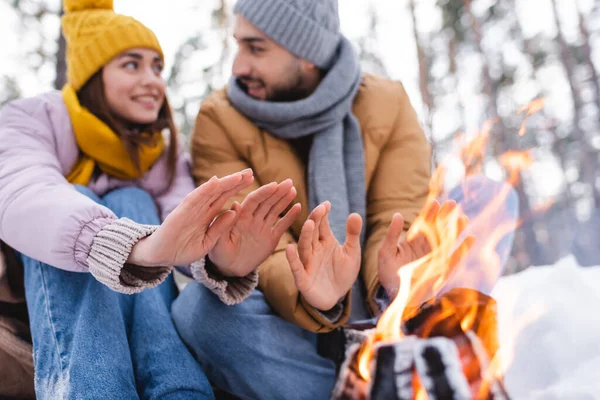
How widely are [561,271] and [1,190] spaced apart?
2.41 meters

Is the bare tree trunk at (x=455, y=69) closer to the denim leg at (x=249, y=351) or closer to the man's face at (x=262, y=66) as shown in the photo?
the man's face at (x=262, y=66)

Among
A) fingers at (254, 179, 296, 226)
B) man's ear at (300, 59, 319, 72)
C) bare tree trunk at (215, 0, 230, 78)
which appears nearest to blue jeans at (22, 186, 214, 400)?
fingers at (254, 179, 296, 226)

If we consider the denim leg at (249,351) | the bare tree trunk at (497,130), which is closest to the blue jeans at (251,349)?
the denim leg at (249,351)

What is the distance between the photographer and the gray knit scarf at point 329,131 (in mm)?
1931

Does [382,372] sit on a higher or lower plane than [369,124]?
lower

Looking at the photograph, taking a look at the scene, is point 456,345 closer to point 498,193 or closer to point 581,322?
point 498,193

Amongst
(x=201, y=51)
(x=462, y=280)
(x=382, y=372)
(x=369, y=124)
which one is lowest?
(x=201, y=51)

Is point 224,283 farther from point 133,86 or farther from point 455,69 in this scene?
point 455,69

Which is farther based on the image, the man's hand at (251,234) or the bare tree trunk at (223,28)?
the bare tree trunk at (223,28)

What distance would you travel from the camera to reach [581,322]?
72.8 inches

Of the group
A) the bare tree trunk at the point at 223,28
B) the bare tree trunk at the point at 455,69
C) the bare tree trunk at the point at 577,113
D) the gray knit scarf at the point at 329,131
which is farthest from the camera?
the bare tree trunk at the point at 455,69

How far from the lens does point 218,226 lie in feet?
4.24

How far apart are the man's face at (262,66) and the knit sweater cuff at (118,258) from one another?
111 cm

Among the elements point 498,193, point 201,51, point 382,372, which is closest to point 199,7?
point 201,51
